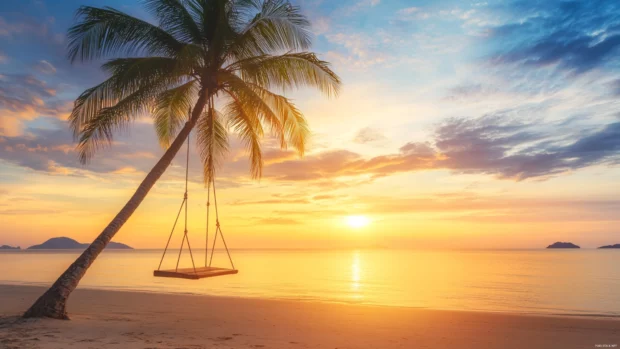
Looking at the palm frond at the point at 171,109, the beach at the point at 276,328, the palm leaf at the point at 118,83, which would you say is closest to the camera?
the beach at the point at 276,328

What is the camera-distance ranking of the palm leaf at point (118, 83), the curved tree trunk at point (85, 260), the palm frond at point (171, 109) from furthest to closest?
the palm frond at point (171, 109)
the palm leaf at point (118, 83)
the curved tree trunk at point (85, 260)

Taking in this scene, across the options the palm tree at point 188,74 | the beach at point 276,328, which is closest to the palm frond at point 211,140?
the palm tree at point 188,74

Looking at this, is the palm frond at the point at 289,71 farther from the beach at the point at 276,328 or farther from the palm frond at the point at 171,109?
the beach at the point at 276,328

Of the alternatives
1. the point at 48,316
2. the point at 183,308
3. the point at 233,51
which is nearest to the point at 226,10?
the point at 233,51

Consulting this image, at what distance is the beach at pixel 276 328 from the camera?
282 inches

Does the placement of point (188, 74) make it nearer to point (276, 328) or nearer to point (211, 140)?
point (211, 140)

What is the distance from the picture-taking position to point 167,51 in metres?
9.88

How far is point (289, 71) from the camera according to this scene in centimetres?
1012

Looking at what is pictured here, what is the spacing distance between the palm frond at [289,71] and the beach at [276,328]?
226 inches

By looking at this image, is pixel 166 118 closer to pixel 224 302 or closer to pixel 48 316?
pixel 48 316

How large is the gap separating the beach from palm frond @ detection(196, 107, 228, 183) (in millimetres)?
4097

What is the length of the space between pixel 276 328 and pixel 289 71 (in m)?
6.02

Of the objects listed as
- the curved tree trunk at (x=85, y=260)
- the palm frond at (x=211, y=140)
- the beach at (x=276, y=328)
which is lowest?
the beach at (x=276, y=328)

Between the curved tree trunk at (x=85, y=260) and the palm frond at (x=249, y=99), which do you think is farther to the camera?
the palm frond at (x=249, y=99)
